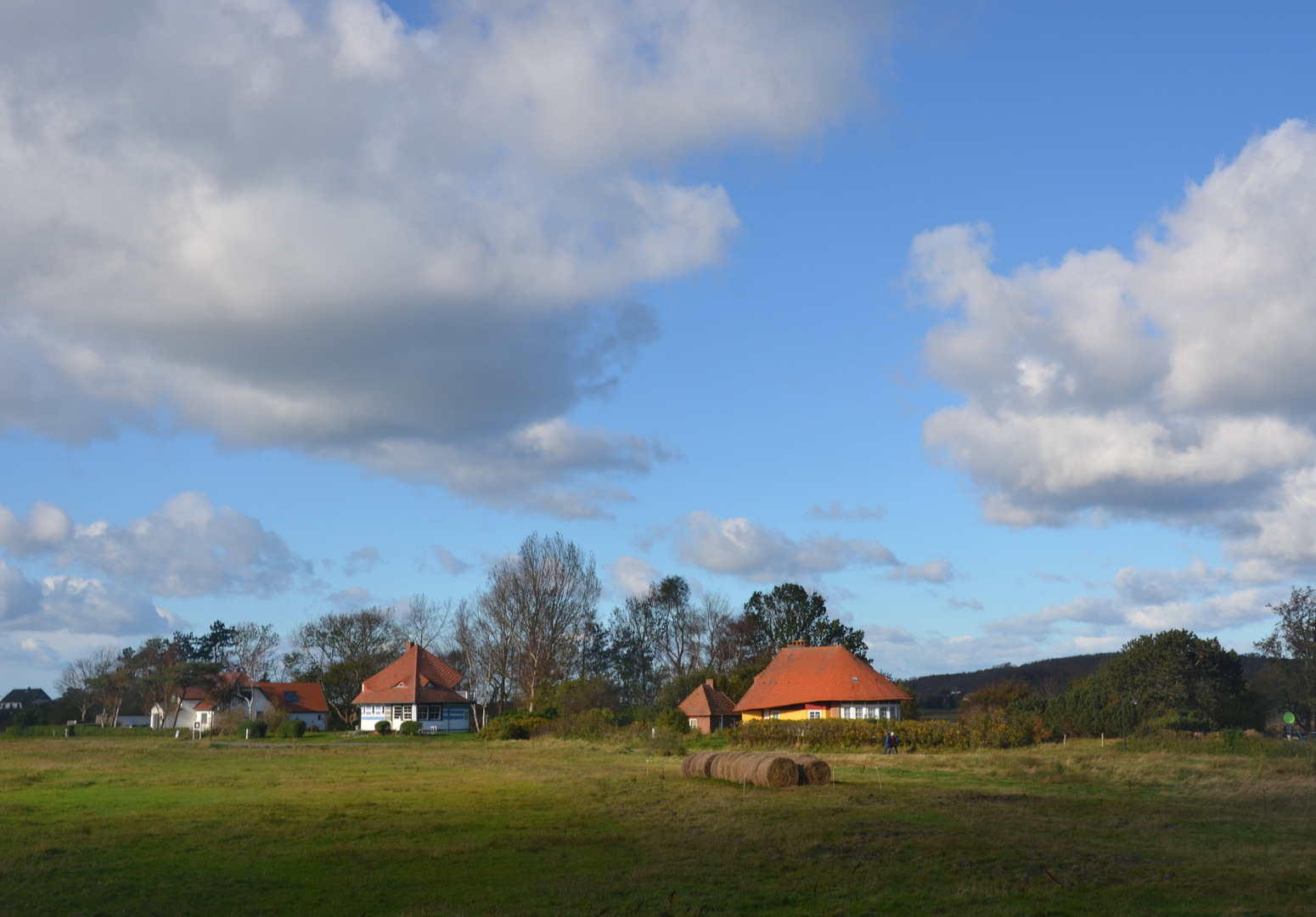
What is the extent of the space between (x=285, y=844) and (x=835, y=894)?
997 cm

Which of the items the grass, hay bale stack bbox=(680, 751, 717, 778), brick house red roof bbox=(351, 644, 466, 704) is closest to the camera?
the grass

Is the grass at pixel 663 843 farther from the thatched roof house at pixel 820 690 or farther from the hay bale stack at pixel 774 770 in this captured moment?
the thatched roof house at pixel 820 690

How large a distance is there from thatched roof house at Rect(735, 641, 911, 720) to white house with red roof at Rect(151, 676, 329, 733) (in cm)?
3985

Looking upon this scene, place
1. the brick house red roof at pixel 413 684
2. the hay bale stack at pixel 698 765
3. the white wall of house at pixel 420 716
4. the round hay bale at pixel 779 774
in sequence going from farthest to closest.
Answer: the brick house red roof at pixel 413 684 < the white wall of house at pixel 420 716 < the hay bale stack at pixel 698 765 < the round hay bale at pixel 779 774

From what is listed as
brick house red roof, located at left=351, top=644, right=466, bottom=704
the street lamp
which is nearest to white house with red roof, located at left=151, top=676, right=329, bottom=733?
brick house red roof, located at left=351, top=644, right=466, bottom=704

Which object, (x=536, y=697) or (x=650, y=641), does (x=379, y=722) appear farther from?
(x=650, y=641)

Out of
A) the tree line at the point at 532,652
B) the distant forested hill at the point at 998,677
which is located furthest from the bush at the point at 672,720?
the distant forested hill at the point at 998,677

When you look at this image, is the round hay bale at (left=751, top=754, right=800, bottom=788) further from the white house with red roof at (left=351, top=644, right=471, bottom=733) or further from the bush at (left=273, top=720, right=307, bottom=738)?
the white house with red roof at (left=351, top=644, right=471, bottom=733)

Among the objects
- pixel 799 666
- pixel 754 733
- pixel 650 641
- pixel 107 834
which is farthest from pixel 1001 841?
pixel 650 641

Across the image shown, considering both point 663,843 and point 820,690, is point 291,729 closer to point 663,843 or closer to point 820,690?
point 820,690

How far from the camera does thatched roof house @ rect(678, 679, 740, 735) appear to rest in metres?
61.6

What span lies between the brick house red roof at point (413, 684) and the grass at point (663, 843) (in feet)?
144

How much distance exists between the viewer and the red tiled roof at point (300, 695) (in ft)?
278

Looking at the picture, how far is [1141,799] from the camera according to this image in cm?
2380
